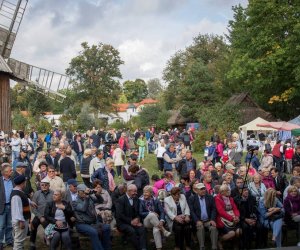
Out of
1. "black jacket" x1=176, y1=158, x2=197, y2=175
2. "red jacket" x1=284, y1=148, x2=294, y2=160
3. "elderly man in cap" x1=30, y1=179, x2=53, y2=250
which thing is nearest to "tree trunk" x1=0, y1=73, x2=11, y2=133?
"red jacket" x1=284, y1=148, x2=294, y2=160

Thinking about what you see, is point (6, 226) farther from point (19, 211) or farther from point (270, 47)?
point (270, 47)

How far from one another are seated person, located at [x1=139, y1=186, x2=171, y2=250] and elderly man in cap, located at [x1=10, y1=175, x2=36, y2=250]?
95.4 inches

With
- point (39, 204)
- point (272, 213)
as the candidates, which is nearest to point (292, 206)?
point (272, 213)

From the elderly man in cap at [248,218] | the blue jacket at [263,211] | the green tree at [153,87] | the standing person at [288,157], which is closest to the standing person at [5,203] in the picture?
the elderly man in cap at [248,218]

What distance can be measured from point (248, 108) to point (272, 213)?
132ft

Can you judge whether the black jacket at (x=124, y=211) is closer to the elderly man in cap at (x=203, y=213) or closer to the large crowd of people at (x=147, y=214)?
the large crowd of people at (x=147, y=214)

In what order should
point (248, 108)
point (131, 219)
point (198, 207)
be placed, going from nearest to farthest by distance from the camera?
point (131, 219) → point (198, 207) → point (248, 108)

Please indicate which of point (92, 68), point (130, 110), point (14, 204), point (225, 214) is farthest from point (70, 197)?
point (130, 110)

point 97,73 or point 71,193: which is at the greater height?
point 97,73

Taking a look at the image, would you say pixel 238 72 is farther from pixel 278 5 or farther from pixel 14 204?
pixel 14 204

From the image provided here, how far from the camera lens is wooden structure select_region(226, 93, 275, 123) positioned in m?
47.4

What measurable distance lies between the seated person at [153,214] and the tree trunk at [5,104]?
2180cm

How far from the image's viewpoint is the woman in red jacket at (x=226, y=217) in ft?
32.5

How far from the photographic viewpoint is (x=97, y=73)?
8081 centimetres
